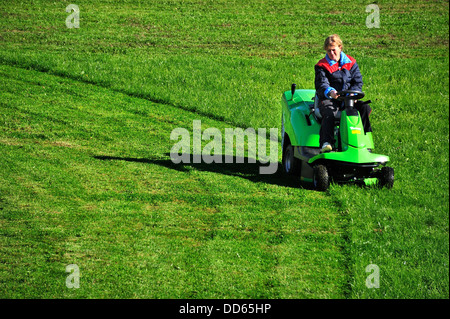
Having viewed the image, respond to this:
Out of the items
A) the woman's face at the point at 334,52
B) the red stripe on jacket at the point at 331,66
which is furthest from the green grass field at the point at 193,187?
the woman's face at the point at 334,52

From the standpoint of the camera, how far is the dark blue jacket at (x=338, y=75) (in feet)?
28.3

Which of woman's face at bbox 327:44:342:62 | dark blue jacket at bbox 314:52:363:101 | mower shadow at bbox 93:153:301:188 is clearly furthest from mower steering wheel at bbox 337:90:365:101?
mower shadow at bbox 93:153:301:188

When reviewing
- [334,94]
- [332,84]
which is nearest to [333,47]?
[332,84]

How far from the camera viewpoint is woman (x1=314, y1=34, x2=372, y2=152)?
8336 mm

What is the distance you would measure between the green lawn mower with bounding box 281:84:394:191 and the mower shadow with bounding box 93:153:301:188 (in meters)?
0.24

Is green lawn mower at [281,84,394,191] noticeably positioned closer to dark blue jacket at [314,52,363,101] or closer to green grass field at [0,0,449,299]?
green grass field at [0,0,449,299]

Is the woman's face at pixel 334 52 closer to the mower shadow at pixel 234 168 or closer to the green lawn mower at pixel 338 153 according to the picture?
the green lawn mower at pixel 338 153

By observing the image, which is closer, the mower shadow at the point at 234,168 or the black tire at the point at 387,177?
the black tire at the point at 387,177

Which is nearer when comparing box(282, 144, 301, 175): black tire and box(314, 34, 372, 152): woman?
box(314, 34, 372, 152): woman

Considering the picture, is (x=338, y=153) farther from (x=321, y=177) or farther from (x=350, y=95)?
(x=350, y=95)

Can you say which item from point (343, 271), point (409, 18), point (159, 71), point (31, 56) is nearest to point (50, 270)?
point (343, 271)

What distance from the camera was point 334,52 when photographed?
28.2 ft

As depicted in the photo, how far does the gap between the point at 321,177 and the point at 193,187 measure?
1.88 m

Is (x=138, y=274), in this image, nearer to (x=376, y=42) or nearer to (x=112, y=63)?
(x=112, y=63)
